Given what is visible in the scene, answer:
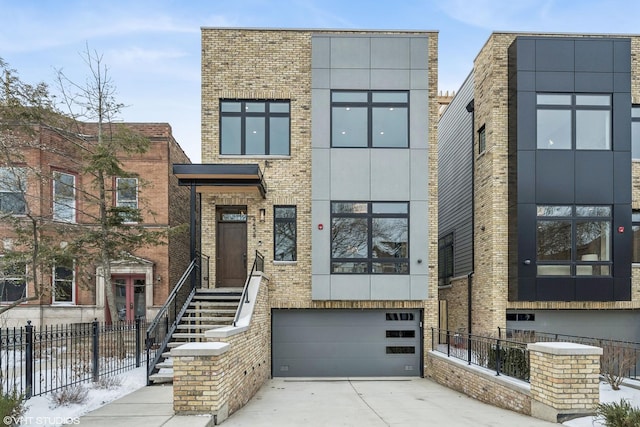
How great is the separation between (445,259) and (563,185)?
22.4 feet

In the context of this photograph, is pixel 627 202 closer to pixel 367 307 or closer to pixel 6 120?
pixel 367 307

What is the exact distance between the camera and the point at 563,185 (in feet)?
44.2

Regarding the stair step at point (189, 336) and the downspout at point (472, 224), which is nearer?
the stair step at point (189, 336)

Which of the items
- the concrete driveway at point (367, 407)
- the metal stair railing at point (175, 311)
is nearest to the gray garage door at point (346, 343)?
the concrete driveway at point (367, 407)

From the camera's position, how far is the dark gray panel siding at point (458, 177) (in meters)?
16.3

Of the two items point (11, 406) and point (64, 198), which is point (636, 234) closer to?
point (11, 406)

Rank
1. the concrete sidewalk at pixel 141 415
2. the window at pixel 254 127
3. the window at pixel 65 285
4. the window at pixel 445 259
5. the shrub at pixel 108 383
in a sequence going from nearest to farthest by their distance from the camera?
1. the concrete sidewalk at pixel 141 415
2. the shrub at pixel 108 383
3. the window at pixel 254 127
4. the window at pixel 65 285
5. the window at pixel 445 259

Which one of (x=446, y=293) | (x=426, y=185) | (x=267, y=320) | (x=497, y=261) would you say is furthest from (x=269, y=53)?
(x=446, y=293)

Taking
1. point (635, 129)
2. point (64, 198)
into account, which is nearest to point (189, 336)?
point (64, 198)

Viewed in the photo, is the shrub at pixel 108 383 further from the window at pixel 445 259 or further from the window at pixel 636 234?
the window at pixel 636 234

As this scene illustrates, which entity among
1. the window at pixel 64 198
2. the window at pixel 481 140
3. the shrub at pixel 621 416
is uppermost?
the window at pixel 481 140

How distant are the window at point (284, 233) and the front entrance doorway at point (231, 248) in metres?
1.10

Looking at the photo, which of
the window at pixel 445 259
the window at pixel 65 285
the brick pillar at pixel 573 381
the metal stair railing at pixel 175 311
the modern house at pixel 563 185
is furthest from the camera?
the window at pixel 445 259

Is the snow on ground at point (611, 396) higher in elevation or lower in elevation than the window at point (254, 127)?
lower
